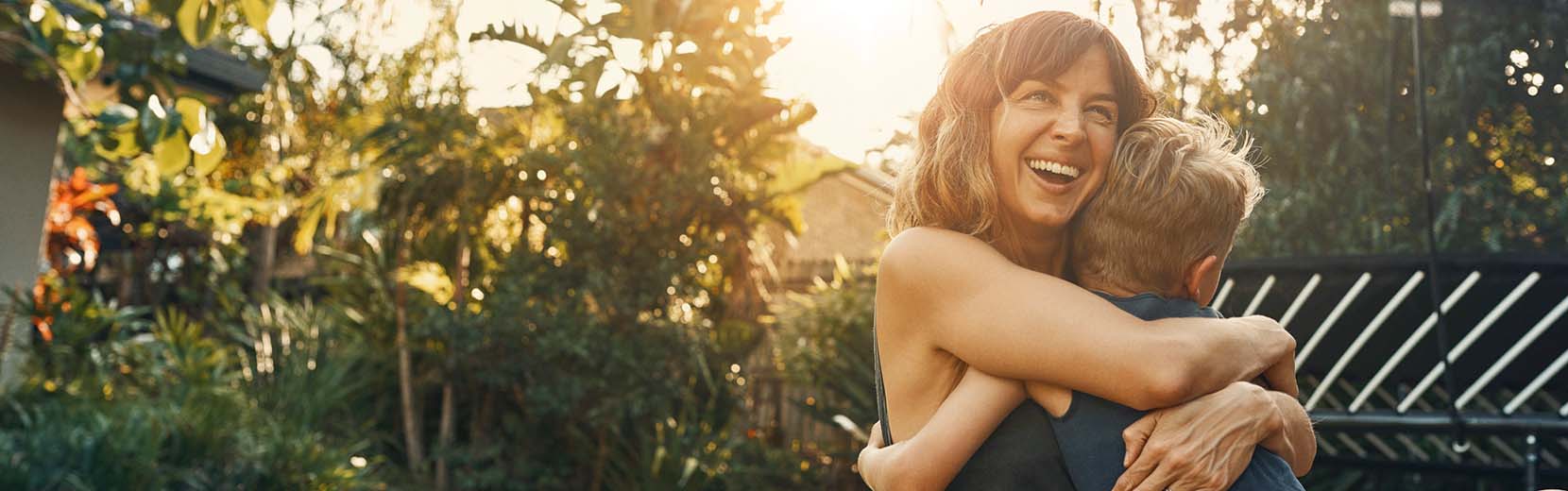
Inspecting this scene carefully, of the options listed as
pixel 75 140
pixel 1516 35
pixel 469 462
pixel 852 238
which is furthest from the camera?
pixel 852 238

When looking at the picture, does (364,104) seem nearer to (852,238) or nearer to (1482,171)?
(852,238)

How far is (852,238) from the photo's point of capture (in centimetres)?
1938

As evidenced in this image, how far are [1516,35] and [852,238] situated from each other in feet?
44.7

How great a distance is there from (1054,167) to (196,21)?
2627 mm

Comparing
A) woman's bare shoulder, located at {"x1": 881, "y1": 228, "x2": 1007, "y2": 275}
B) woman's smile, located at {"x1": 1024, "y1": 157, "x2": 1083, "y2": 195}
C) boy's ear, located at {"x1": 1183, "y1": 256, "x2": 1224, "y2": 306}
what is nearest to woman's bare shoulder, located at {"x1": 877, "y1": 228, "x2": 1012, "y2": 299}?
woman's bare shoulder, located at {"x1": 881, "y1": 228, "x2": 1007, "y2": 275}

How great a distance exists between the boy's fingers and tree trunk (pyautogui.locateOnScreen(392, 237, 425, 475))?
7395mm

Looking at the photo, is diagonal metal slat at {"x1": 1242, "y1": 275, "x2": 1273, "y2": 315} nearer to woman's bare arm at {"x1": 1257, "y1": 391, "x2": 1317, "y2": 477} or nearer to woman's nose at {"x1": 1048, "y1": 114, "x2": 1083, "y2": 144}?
woman's bare arm at {"x1": 1257, "y1": 391, "x2": 1317, "y2": 477}

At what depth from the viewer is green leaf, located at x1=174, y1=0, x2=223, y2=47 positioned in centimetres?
341

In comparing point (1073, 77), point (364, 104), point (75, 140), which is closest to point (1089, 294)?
point (1073, 77)

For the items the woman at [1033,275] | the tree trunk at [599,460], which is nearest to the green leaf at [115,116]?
the woman at [1033,275]

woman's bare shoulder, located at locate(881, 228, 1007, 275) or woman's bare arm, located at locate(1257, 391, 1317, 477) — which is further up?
woman's bare shoulder, located at locate(881, 228, 1007, 275)

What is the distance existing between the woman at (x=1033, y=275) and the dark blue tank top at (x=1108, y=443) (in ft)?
0.11

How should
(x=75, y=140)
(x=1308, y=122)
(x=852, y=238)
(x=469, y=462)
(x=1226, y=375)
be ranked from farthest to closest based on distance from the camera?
(x=852, y=238)
(x=75, y=140)
(x=469, y=462)
(x=1308, y=122)
(x=1226, y=375)

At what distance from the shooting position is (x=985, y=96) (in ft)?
5.84
